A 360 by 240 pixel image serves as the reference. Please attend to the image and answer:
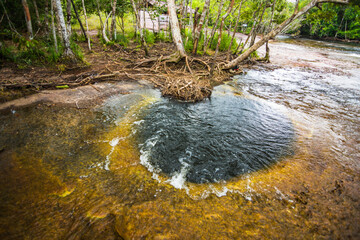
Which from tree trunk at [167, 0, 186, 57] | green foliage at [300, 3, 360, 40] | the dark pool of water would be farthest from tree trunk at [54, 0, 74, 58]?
green foliage at [300, 3, 360, 40]

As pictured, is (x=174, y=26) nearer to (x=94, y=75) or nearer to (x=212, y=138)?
(x=94, y=75)

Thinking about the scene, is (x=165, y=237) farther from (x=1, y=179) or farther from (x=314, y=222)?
(x=1, y=179)

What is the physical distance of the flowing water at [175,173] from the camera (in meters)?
2.42

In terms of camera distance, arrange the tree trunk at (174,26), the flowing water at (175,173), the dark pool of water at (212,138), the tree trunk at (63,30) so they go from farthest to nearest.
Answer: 1. the tree trunk at (174,26)
2. the tree trunk at (63,30)
3. the dark pool of water at (212,138)
4. the flowing water at (175,173)

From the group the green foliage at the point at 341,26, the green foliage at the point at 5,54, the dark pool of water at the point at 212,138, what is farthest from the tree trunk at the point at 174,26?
the green foliage at the point at 341,26

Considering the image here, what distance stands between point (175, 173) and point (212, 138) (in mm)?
1727

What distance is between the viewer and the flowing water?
242 centimetres

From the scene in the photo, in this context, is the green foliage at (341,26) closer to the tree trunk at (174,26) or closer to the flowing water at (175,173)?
the tree trunk at (174,26)

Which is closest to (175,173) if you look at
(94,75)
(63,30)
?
(94,75)

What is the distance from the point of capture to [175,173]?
3.45 m

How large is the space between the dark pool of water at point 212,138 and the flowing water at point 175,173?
31 mm

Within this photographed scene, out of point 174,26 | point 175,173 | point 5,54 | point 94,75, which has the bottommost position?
point 175,173

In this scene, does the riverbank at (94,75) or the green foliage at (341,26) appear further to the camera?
the green foliage at (341,26)

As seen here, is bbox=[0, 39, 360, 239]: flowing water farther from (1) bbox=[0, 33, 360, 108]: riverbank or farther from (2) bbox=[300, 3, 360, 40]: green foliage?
(2) bbox=[300, 3, 360, 40]: green foliage
